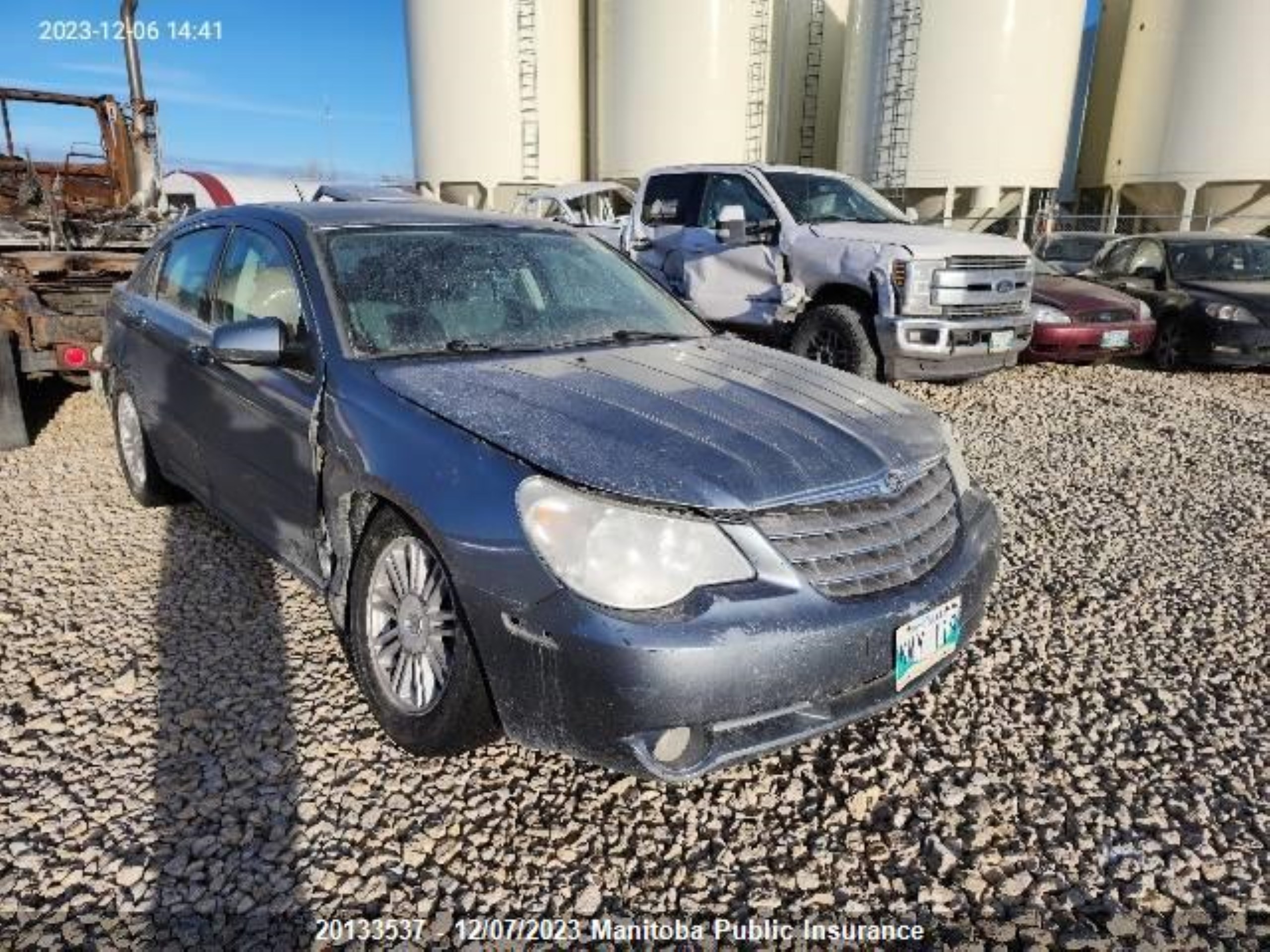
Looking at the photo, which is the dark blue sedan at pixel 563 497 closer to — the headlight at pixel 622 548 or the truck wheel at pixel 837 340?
the headlight at pixel 622 548

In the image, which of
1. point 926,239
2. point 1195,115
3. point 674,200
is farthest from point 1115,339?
point 1195,115

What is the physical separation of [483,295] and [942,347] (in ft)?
15.2

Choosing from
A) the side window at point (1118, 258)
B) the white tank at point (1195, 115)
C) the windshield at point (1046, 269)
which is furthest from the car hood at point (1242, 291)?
the white tank at point (1195, 115)

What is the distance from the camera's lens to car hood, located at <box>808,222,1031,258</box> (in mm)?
6707

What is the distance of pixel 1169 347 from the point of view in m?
9.43

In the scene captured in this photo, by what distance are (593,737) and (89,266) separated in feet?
23.4

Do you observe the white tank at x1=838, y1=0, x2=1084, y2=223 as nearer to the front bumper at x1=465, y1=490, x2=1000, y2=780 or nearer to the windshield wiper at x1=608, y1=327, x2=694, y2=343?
the windshield wiper at x1=608, y1=327, x2=694, y2=343

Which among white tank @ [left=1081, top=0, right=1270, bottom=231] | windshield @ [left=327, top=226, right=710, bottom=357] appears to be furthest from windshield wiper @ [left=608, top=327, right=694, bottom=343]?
white tank @ [left=1081, top=0, right=1270, bottom=231]

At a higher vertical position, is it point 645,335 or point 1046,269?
point 645,335

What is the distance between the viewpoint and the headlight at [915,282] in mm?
6625

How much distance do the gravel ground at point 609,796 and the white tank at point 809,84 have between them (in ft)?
70.7

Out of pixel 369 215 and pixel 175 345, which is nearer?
pixel 369 215

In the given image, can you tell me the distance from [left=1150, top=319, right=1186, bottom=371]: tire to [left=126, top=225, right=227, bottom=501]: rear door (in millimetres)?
9555

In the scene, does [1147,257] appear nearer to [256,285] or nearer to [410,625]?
[256,285]
